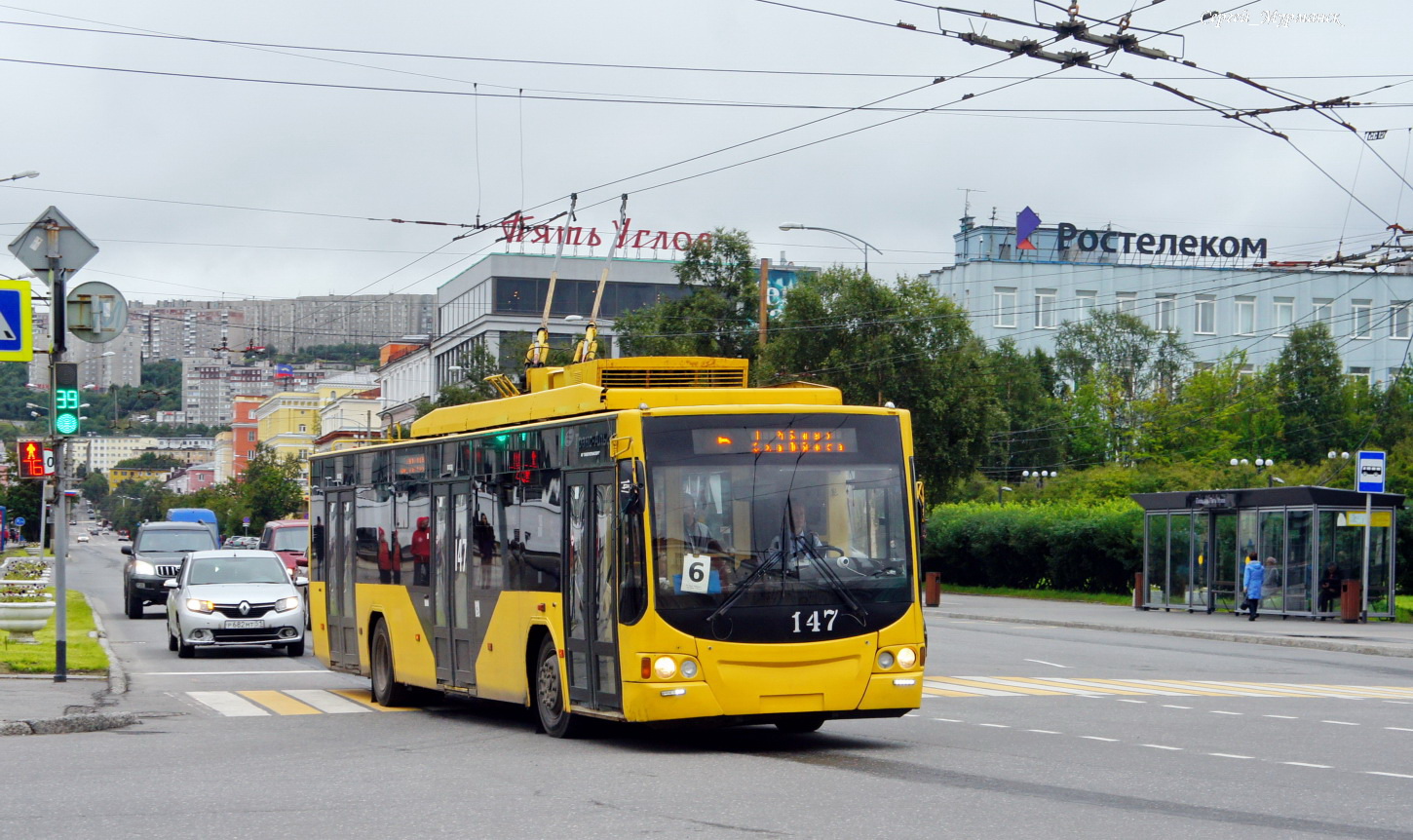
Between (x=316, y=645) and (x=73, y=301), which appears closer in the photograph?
(x=73, y=301)

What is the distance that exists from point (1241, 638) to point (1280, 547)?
19.1 feet

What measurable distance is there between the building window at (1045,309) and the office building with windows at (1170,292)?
0.24ft

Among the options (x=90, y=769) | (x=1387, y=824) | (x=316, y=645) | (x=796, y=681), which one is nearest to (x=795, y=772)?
(x=796, y=681)

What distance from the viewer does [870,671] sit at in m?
12.2

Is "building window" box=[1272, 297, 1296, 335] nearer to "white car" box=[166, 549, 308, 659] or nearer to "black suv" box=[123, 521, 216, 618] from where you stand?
"black suv" box=[123, 521, 216, 618]

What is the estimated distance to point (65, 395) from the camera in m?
17.9

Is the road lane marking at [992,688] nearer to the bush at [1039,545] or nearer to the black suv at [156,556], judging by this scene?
the black suv at [156,556]

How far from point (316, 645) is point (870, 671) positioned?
961cm

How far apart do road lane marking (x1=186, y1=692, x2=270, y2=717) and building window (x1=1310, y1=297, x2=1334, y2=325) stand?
8018 centimetres

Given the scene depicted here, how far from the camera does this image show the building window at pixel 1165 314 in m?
93.1

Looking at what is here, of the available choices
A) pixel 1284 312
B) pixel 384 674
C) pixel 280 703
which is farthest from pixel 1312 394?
pixel 280 703

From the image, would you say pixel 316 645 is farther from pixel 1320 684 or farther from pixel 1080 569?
pixel 1080 569

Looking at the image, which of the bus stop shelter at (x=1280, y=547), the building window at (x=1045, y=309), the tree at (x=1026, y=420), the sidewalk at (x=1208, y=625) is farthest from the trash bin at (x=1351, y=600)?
the building window at (x=1045, y=309)

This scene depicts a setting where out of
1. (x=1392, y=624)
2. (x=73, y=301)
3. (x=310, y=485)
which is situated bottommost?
(x=1392, y=624)
